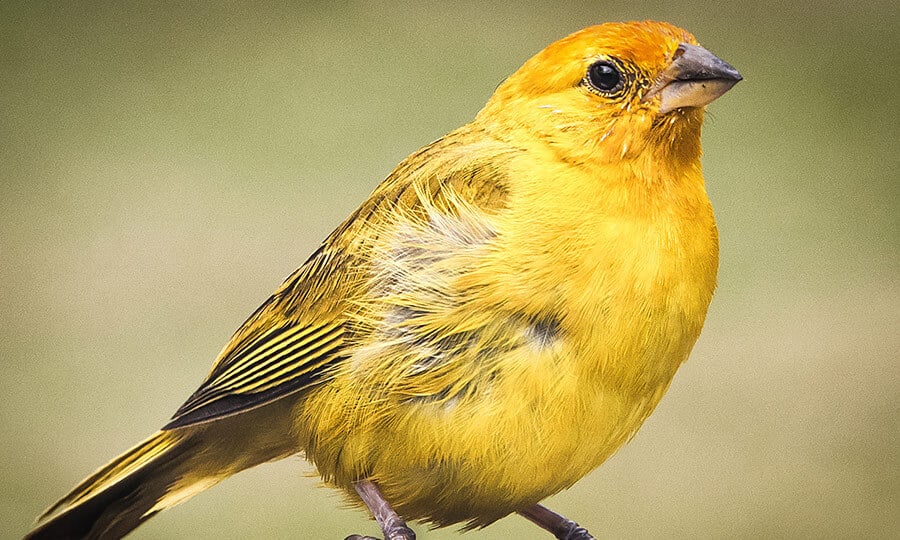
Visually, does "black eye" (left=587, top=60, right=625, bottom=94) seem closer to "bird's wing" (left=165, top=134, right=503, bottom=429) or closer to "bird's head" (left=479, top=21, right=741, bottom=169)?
"bird's head" (left=479, top=21, right=741, bottom=169)

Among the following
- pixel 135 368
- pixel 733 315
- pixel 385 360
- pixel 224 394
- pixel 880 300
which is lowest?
pixel 880 300

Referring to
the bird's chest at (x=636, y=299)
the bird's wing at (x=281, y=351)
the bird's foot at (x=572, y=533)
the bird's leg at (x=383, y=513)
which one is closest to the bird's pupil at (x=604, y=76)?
the bird's chest at (x=636, y=299)

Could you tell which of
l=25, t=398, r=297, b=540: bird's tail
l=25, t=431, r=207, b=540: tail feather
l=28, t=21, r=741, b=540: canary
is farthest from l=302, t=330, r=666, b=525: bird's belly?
l=25, t=431, r=207, b=540: tail feather

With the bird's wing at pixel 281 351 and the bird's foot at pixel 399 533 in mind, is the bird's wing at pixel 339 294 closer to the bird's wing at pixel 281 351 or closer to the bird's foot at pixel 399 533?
the bird's wing at pixel 281 351

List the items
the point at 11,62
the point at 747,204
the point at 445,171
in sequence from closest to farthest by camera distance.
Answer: the point at 445,171, the point at 11,62, the point at 747,204

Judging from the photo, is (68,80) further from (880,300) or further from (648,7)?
(880,300)

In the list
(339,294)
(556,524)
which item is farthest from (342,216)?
(556,524)

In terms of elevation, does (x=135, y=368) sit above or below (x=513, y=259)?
above

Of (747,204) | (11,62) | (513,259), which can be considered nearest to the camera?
(513,259)

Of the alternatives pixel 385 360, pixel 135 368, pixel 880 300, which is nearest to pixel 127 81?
pixel 135 368
